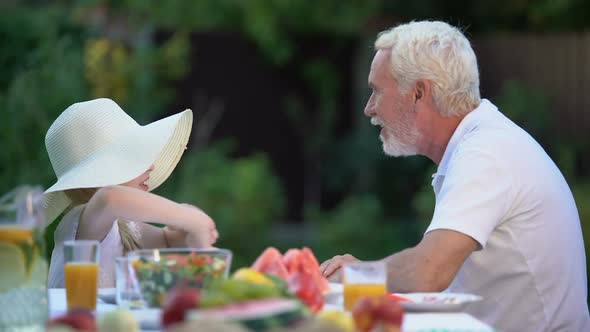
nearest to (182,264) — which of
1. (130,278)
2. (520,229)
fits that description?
(130,278)

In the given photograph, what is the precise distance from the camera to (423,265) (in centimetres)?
331

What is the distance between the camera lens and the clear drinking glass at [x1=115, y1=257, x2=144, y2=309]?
2.69 m

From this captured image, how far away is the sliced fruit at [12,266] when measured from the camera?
2438 millimetres

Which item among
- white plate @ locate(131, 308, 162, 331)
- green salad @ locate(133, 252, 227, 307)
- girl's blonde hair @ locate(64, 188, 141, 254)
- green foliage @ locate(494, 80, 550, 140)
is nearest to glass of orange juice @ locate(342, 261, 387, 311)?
green salad @ locate(133, 252, 227, 307)

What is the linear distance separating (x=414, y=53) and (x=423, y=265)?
819 millimetres

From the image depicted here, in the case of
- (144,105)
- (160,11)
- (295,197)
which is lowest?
(295,197)

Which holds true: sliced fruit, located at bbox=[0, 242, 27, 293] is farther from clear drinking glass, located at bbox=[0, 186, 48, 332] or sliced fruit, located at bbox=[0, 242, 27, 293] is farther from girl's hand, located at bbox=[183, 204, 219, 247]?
girl's hand, located at bbox=[183, 204, 219, 247]

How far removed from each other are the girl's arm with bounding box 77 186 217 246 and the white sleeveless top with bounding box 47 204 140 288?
2.5 inches

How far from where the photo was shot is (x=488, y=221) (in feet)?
11.2

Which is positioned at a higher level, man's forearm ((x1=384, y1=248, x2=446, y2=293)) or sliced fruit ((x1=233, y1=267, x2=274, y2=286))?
sliced fruit ((x1=233, y1=267, x2=274, y2=286))

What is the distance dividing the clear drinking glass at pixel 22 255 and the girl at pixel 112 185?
821mm

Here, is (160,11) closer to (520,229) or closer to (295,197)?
(295,197)

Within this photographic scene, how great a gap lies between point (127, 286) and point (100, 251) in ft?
2.94

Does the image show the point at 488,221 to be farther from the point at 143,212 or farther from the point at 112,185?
the point at 112,185
